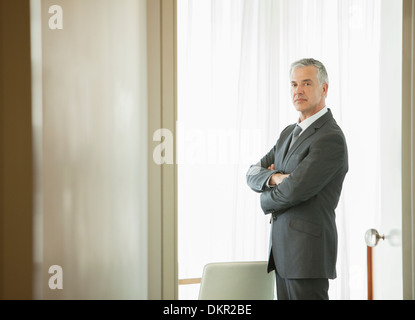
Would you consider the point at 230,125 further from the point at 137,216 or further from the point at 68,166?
the point at 68,166

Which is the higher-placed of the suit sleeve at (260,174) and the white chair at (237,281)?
the suit sleeve at (260,174)

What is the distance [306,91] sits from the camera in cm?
138

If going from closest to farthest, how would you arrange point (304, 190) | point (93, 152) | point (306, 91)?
point (93, 152)
point (304, 190)
point (306, 91)

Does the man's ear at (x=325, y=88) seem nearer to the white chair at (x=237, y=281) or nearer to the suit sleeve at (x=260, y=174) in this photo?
the suit sleeve at (x=260, y=174)

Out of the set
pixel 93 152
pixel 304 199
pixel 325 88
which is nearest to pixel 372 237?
pixel 304 199

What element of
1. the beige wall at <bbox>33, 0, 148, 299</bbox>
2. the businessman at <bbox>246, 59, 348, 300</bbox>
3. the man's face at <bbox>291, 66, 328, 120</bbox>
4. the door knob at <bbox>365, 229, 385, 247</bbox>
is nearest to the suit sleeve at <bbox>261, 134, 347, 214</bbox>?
the businessman at <bbox>246, 59, 348, 300</bbox>

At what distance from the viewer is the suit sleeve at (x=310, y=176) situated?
127cm

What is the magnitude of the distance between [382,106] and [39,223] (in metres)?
1.18

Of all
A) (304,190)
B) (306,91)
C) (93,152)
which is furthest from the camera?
(306,91)

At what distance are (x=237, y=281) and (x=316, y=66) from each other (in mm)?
781

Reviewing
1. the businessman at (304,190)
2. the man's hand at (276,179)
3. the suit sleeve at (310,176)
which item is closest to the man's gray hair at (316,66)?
the businessman at (304,190)

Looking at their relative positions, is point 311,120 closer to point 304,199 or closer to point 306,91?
point 306,91

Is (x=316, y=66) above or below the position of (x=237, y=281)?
above

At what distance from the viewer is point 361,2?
4.64 ft
